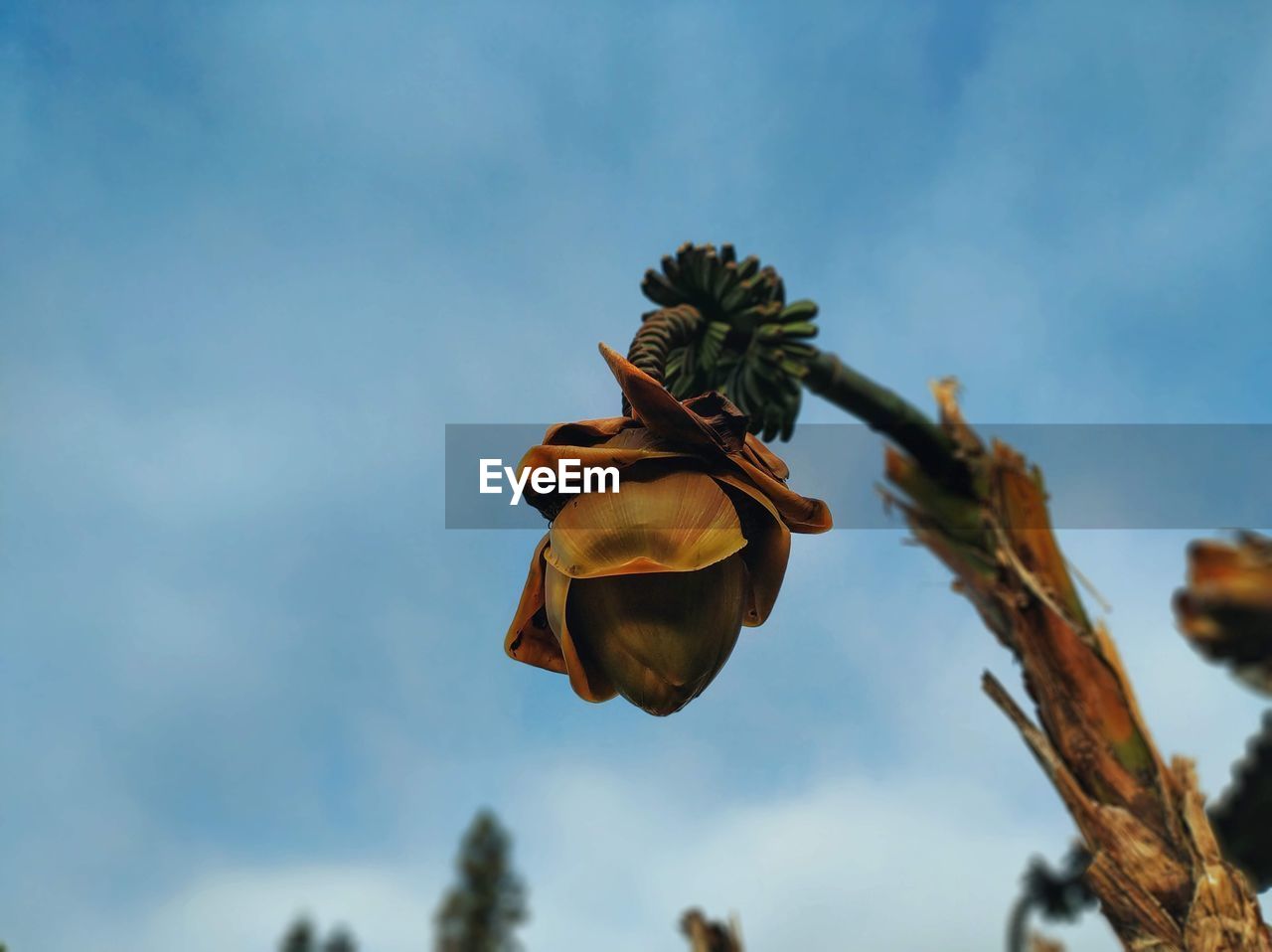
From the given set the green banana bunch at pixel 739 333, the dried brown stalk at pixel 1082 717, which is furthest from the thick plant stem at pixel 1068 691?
the green banana bunch at pixel 739 333

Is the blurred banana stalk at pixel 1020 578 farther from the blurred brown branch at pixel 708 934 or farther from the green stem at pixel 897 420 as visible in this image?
the blurred brown branch at pixel 708 934

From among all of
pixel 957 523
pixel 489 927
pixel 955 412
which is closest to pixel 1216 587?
pixel 957 523

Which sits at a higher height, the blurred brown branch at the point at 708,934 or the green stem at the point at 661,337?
the green stem at the point at 661,337

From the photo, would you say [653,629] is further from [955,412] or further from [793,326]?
[955,412]

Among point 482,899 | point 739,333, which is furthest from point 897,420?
point 482,899

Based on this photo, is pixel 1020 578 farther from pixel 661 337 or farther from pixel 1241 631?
pixel 1241 631

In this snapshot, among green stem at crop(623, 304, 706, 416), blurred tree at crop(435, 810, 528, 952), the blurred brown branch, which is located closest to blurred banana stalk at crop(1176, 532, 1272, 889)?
green stem at crop(623, 304, 706, 416)

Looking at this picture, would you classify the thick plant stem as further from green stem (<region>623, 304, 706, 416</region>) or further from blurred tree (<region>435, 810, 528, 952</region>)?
blurred tree (<region>435, 810, 528, 952</region>)
